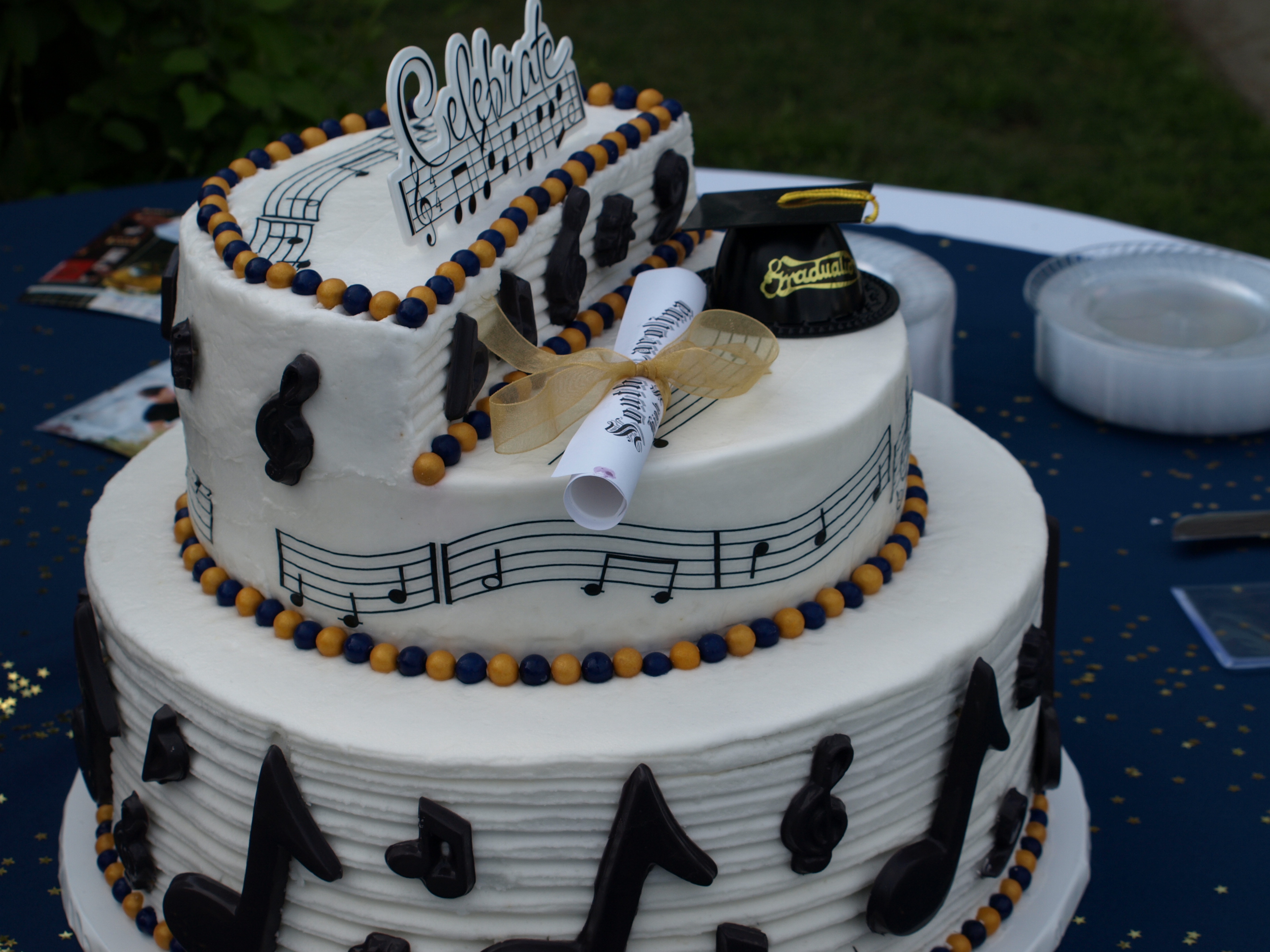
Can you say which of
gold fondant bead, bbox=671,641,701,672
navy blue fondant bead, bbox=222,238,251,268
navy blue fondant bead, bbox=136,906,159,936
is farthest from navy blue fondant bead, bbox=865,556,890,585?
navy blue fondant bead, bbox=136,906,159,936

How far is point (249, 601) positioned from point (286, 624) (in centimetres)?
9

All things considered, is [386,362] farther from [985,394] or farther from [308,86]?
[308,86]

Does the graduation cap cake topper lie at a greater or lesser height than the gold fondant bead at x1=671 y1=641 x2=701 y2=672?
greater

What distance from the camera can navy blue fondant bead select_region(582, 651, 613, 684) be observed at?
5.85ft

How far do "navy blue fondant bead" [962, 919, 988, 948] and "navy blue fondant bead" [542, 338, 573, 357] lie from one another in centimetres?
111

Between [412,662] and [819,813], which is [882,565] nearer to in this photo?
[819,813]

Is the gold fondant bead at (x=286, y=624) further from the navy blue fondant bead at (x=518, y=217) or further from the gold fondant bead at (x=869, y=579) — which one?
the gold fondant bead at (x=869, y=579)

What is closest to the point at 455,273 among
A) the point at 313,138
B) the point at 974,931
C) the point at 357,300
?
the point at 357,300

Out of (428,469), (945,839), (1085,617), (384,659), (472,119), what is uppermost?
(472,119)

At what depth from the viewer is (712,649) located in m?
1.82

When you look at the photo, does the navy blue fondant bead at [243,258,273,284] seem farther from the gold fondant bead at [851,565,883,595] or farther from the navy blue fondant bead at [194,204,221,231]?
the gold fondant bead at [851,565,883,595]

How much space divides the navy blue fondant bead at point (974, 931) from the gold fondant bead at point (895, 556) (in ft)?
1.92

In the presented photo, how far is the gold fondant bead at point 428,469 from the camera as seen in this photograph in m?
1.70

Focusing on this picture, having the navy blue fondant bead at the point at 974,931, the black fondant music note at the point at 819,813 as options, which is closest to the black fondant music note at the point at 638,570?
the black fondant music note at the point at 819,813
